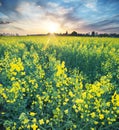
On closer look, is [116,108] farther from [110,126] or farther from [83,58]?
[83,58]

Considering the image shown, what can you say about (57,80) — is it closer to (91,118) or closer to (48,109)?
(48,109)

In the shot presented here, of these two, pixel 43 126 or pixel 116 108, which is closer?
pixel 116 108

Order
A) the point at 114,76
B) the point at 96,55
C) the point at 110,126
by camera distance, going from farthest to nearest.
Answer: the point at 96,55 < the point at 114,76 < the point at 110,126

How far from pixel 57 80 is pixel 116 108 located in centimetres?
170

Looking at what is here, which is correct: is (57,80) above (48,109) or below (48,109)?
above

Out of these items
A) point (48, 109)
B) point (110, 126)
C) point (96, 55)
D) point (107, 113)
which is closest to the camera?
point (107, 113)

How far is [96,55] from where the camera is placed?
1027 cm

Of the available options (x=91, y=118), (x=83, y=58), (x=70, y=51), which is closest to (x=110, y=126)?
(x=91, y=118)

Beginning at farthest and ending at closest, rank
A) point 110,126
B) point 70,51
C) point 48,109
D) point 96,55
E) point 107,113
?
point 70,51 < point 96,55 < point 48,109 < point 110,126 < point 107,113

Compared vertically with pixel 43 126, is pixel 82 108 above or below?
above

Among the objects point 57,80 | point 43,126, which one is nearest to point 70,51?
point 57,80

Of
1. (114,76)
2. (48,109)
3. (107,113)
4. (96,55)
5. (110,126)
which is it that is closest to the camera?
(107,113)

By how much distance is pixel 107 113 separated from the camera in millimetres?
4559

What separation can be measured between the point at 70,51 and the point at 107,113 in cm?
708
